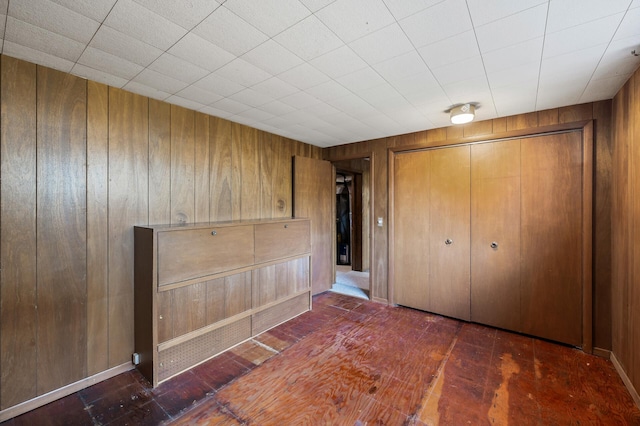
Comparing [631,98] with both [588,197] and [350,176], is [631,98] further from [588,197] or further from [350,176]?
[350,176]

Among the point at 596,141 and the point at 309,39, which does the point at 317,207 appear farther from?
the point at 596,141

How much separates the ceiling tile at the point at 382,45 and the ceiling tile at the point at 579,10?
27.9 inches

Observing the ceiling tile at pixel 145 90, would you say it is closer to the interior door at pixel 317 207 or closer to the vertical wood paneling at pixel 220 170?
the vertical wood paneling at pixel 220 170

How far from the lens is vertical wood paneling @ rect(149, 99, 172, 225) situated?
2.46m

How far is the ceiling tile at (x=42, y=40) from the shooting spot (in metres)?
1.48

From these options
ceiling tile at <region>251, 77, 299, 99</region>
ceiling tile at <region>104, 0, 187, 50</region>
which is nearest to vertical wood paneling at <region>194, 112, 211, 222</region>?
ceiling tile at <region>251, 77, 299, 99</region>

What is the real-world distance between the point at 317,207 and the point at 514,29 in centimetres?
316

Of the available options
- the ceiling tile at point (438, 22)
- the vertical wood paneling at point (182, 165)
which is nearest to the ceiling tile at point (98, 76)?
the vertical wood paneling at point (182, 165)

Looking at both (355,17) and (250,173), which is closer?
(355,17)

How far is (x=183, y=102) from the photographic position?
101 inches

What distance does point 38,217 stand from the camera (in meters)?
1.89

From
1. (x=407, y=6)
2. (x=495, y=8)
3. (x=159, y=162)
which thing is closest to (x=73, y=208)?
(x=159, y=162)

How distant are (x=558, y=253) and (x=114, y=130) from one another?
434 centimetres

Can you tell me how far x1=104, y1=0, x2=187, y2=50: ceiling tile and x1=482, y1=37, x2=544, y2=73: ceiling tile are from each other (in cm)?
196
